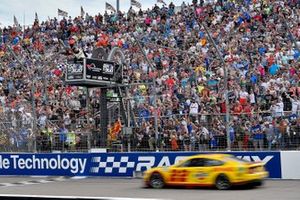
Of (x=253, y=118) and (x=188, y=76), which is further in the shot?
(x=188, y=76)

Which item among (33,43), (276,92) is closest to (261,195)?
(276,92)

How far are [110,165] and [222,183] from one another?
683 centimetres

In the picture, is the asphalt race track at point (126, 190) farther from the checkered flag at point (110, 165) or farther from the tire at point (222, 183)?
the checkered flag at point (110, 165)

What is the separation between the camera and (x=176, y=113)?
68.6ft

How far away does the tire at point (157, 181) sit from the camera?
1719cm

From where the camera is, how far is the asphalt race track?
560 inches

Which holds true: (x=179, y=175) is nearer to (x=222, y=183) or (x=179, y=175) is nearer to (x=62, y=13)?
(x=222, y=183)

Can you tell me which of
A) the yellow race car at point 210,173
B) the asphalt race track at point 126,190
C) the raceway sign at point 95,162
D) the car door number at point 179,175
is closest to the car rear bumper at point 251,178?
the yellow race car at point 210,173

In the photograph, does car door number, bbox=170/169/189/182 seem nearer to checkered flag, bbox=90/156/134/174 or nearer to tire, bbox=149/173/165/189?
tire, bbox=149/173/165/189

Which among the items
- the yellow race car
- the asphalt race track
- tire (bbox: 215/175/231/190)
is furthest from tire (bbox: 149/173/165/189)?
tire (bbox: 215/175/231/190)

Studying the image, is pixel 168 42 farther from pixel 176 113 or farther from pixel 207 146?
pixel 207 146

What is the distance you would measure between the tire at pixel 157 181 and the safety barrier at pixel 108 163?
2.69 metres

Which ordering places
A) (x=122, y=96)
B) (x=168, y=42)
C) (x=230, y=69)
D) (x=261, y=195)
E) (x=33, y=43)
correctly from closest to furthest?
(x=261, y=195)
(x=122, y=96)
(x=230, y=69)
(x=168, y=42)
(x=33, y=43)

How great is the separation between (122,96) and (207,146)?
3.99 m
